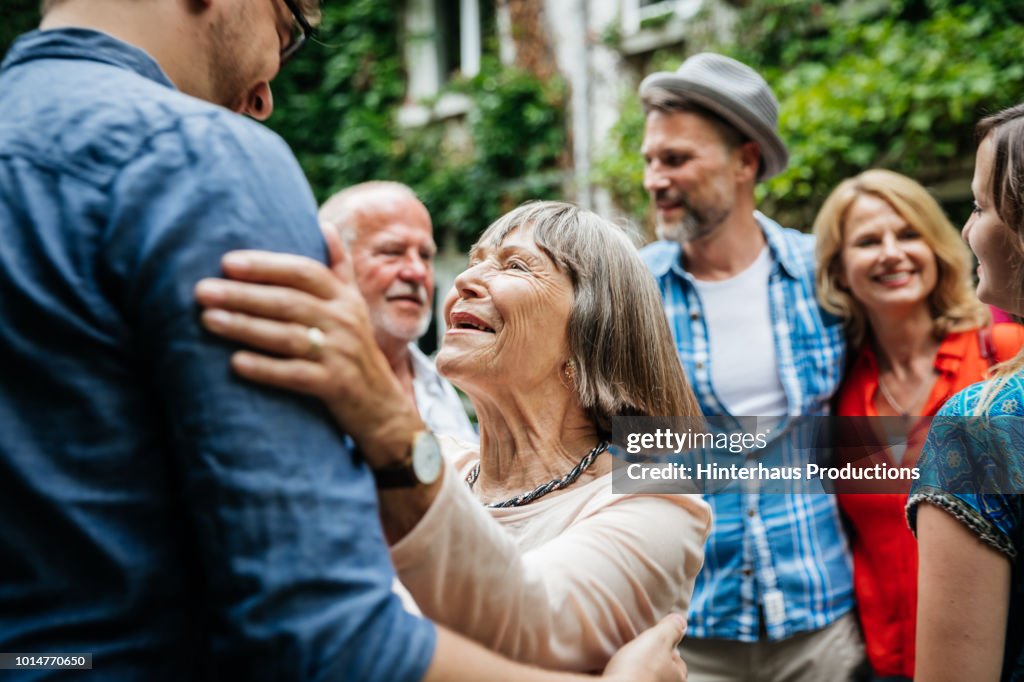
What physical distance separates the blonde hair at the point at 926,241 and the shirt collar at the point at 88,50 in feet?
9.07

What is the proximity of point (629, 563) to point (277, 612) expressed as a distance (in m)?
0.86

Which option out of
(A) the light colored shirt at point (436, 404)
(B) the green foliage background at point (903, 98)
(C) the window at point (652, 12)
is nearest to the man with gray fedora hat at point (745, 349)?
(A) the light colored shirt at point (436, 404)

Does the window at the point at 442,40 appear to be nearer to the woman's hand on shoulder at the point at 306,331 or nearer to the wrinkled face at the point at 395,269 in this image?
the wrinkled face at the point at 395,269

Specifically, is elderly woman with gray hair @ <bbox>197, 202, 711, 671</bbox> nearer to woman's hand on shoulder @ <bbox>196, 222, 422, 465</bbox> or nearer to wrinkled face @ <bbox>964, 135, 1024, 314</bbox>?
woman's hand on shoulder @ <bbox>196, 222, 422, 465</bbox>

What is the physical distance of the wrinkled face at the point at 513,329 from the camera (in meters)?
2.14

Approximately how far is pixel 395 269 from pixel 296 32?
2.50 meters

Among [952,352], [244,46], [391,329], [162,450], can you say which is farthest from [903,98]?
[162,450]

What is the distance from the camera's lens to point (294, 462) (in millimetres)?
976

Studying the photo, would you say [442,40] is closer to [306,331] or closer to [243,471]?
[306,331]

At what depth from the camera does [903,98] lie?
5852 millimetres

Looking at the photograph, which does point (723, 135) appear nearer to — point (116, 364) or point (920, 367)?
point (920, 367)

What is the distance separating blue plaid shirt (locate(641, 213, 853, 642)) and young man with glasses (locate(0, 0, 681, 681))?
2330mm

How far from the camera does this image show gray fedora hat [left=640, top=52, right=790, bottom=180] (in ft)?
12.5

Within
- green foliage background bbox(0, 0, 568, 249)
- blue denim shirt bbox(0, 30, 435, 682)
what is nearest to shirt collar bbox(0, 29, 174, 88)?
blue denim shirt bbox(0, 30, 435, 682)
